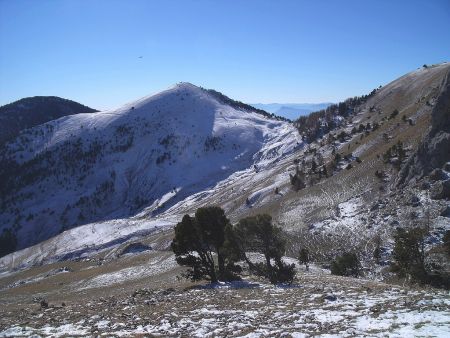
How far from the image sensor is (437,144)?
191 ft

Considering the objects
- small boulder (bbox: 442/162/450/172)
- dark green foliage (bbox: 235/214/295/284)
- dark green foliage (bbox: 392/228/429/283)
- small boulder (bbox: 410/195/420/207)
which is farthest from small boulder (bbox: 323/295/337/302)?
small boulder (bbox: 442/162/450/172)

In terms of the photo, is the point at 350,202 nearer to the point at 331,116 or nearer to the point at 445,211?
the point at 445,211

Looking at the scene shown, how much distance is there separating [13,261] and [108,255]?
56.8m

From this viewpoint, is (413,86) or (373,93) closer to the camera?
(413,86)

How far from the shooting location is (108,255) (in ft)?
368

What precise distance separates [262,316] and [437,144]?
5238 centimetres

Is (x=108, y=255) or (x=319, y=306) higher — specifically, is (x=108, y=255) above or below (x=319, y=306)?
below

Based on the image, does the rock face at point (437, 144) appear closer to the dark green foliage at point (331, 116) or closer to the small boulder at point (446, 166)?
the small boulder at point (446, 166)

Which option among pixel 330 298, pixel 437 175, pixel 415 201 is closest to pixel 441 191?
pixel 415 201

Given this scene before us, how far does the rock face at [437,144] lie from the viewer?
188ft

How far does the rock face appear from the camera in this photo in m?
57.2

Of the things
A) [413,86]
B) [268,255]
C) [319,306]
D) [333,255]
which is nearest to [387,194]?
[333,255]

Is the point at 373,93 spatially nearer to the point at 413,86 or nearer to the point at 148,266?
the point at 413,86

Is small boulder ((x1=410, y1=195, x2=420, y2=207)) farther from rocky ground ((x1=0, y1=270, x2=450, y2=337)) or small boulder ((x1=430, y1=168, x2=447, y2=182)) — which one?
rocky ground ((x1=0, y1=270, x2=450, y2=337))
